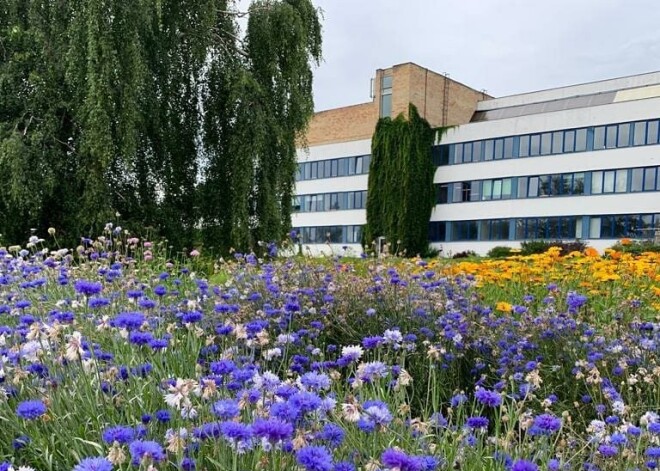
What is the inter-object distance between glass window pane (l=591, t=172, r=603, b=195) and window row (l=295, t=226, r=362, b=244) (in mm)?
13796

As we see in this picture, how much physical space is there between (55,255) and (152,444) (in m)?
4.44

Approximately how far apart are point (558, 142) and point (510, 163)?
268cm

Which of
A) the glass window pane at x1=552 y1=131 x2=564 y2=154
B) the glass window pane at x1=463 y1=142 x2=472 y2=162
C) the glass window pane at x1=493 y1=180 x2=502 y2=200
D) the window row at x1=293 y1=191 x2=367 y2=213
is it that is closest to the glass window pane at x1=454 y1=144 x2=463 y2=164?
the glass window pane at x1=463 y1=142 x2=472 y2=162

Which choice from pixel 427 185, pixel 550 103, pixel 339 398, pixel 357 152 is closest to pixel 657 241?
pixel 427 185

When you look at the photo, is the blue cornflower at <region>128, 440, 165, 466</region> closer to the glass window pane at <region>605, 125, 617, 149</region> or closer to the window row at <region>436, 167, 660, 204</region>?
the window row at <region>436, 167, 660, 204</region>

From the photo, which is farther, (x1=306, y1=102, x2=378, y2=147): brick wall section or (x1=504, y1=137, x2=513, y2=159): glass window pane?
(x1=306, y1=102, x2=378, y2=147): brick wall section

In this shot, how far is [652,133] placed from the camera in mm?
27031

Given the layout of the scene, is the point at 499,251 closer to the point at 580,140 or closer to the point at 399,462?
the point at 580,140

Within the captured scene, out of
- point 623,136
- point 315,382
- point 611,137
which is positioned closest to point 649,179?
point 623,136

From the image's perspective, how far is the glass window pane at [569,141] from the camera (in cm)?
2950

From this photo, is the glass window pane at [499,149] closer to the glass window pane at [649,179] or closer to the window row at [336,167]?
the glass window pane at [649,179]

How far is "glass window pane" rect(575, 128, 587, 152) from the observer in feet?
95.4

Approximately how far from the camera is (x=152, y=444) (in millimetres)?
1323

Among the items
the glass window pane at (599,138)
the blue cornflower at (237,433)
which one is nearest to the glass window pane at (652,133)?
the glass window pane at (599,138)
